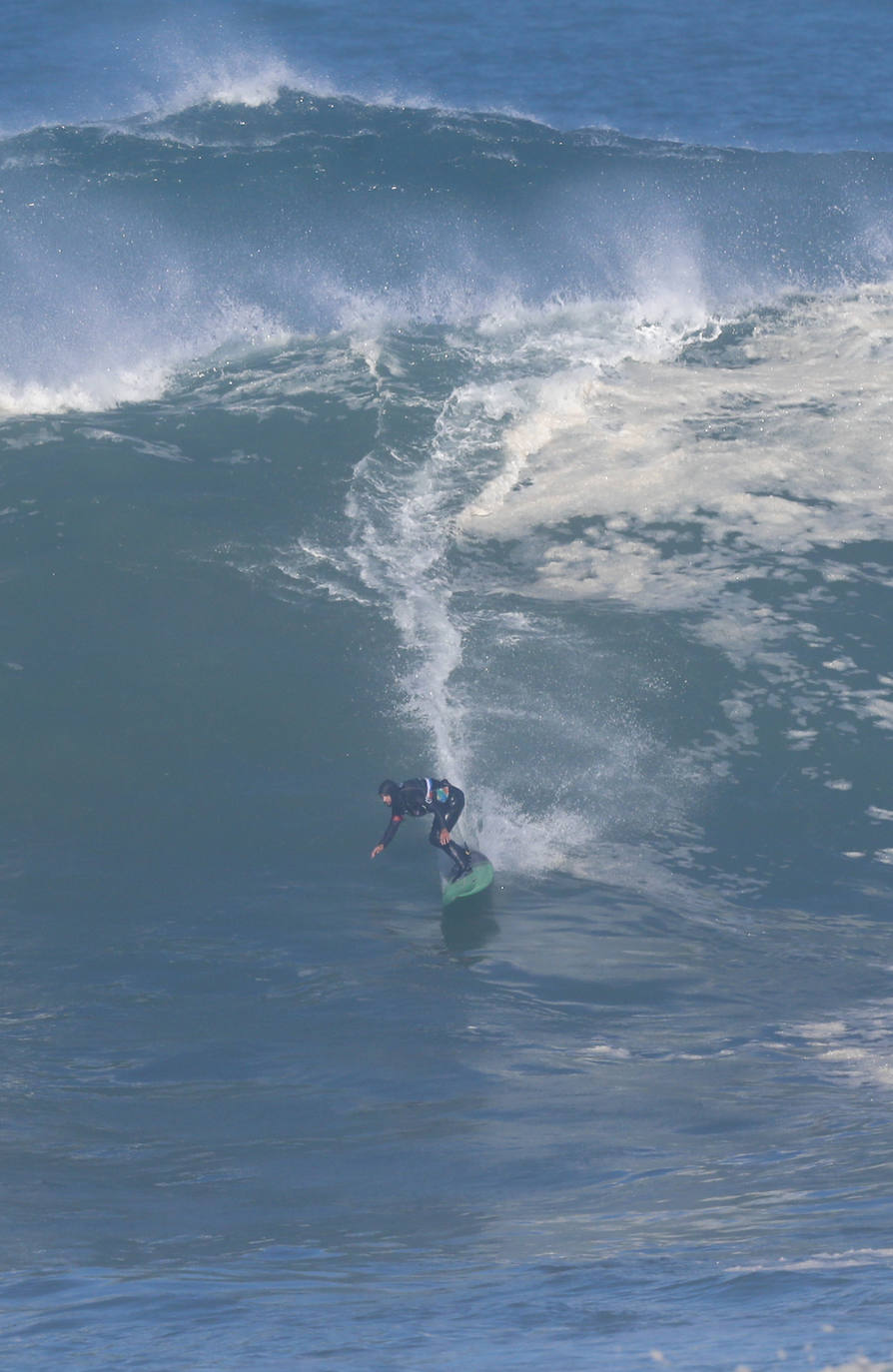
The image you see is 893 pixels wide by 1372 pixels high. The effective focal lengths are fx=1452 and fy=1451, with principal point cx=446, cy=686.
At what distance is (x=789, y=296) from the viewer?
25.6 meters

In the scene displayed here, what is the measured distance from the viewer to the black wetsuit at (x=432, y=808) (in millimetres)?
13750

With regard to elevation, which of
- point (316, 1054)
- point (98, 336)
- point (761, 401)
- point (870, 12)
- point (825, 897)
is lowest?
point (316, 1054)

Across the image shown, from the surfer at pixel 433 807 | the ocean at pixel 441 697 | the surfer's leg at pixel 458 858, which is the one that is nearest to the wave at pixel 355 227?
the ocean at pixel 441 697

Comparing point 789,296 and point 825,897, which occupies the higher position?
point 789,296

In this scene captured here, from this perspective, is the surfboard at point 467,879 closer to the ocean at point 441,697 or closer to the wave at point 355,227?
the ocean at point 441,697

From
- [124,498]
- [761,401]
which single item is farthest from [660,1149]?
[761,401]

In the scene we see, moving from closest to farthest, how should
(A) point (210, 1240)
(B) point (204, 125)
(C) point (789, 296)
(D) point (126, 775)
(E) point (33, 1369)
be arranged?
(E) point (33, 1369)
(A) point (210, 1240)
(D) point (126, 775)
(C) point (789, 296)
(B) point (204, 125)

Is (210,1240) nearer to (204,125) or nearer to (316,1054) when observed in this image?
(316,1054)

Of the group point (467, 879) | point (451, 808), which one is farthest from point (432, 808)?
point (467, 879)

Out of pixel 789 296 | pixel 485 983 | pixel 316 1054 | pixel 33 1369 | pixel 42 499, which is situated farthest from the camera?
pixel 789 296

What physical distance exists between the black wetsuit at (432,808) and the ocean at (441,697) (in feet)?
2.00

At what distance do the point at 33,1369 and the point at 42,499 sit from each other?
1397 centimetres

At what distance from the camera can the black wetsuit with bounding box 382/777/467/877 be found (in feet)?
45.1

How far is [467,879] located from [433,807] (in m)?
0.76
